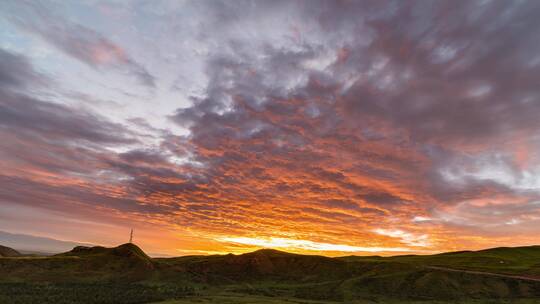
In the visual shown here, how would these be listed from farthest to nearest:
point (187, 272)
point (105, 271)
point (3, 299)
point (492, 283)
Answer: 1. point (187, 272)
2. point (105, 271)
3. point (492, 283)
4. point (3, 299)

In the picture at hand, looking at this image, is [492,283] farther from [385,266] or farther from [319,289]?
[319,289]

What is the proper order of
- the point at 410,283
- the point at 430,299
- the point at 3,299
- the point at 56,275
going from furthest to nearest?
the point at 56,275, the point at 410,283, the point at 430,299, the point at 3,299

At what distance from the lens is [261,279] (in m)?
141

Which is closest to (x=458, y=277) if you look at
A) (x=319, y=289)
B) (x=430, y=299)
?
(x=430, y=299)

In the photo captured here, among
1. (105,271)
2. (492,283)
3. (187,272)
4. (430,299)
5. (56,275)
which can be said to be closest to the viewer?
(430,299)

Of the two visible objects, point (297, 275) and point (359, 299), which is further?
point (297, 275)

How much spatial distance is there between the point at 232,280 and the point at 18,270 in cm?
7698

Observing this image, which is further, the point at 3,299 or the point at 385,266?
the point at 385,266

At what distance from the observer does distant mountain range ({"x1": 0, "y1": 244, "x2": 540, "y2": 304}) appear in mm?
95688

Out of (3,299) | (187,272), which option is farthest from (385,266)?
(3,299)

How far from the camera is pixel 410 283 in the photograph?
10988cm

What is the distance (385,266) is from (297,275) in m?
34.4

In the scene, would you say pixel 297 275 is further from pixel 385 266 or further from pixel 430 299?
pixel 430 299

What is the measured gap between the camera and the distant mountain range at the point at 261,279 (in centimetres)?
9569
